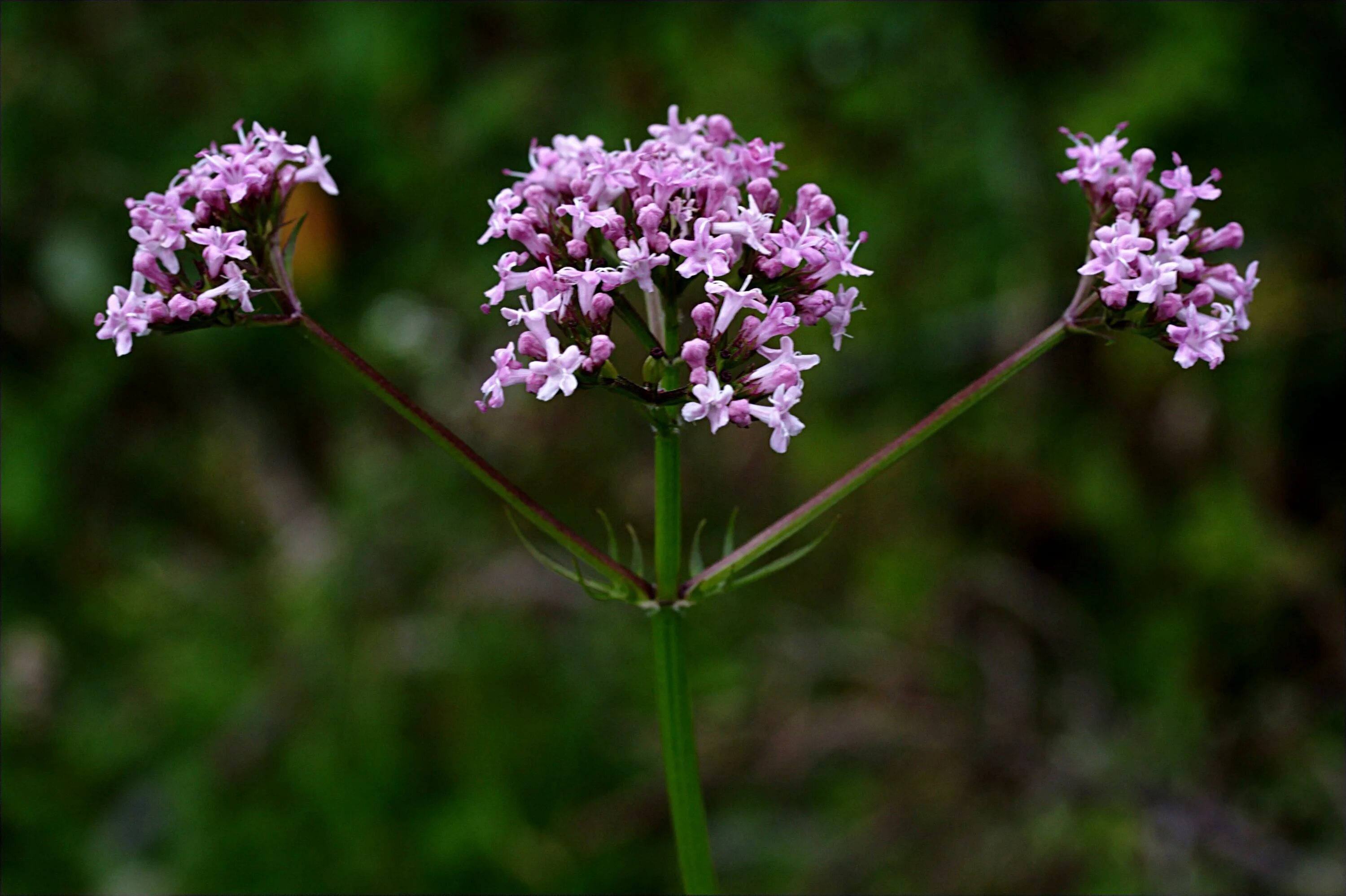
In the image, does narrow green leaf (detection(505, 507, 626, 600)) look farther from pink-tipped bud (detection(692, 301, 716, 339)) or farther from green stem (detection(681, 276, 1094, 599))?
pink-tipped bud (detection(692, 301, 716, 339))

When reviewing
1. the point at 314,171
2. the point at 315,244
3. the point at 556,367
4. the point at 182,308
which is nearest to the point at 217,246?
the point at 182,308

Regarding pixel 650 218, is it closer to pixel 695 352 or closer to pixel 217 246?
pixel 695 352

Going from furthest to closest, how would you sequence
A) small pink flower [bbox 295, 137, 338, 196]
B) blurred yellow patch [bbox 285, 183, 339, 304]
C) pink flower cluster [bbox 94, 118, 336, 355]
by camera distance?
1. blurred yellow patch [bbox 285, 183, 339, 304]
2. small pink flower [bbox 295, 137, 338, 196]
3. pink flower cluster [bbox 94, 118, 336, 355]

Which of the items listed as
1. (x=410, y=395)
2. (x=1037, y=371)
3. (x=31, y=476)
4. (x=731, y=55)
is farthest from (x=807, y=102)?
(x=31, y=476)

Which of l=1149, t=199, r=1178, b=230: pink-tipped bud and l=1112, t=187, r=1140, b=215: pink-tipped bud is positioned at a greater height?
l=1112, t=187, r=1140, b=215: pink-tipped bud

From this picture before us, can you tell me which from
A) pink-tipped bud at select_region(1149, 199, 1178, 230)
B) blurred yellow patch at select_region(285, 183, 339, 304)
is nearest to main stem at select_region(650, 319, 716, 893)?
pink-tipped bud at select_region(1149, 199, 1178, 230)

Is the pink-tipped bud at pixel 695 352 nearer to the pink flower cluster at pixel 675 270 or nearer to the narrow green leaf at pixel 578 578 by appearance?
the pink flower cluster at pixel 675 270

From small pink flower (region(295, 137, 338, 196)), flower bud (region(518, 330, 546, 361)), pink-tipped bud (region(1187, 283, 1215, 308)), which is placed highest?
small pink flower (region(295, 137, 338, 196))
